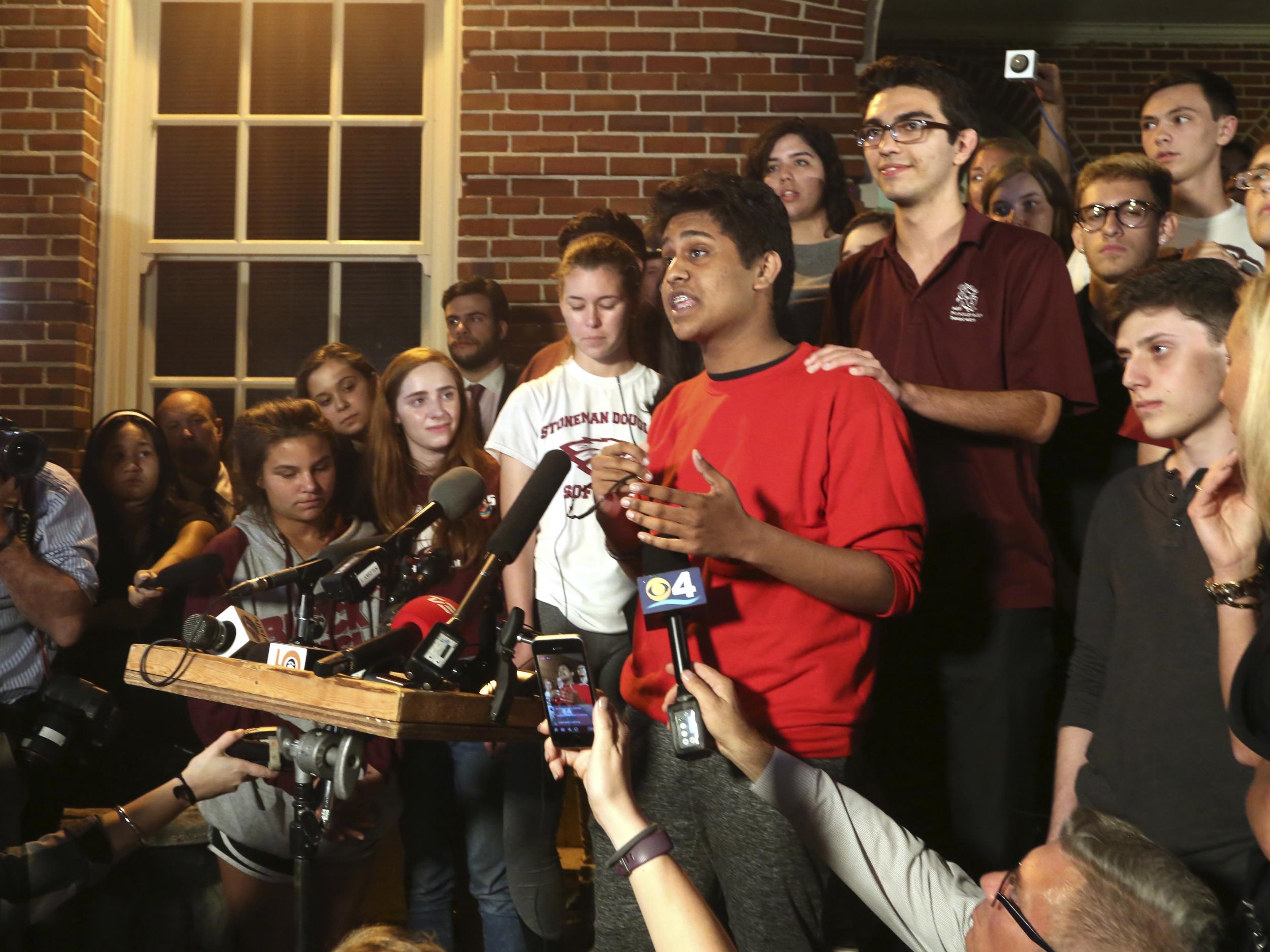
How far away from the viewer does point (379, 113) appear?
4.85m

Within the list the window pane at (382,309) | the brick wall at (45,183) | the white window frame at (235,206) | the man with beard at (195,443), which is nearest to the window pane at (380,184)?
the white window frame at (235,206)

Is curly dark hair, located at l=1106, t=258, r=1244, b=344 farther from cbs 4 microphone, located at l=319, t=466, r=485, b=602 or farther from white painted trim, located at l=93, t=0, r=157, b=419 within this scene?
white painted trim, located at l=93, t=0, r=157, b=419

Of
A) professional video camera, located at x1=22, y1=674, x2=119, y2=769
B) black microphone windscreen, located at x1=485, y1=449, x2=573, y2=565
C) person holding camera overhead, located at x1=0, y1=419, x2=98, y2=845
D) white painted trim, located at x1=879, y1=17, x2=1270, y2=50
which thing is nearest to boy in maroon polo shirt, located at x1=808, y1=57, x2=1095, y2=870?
black microphone windscreen, located at x1=485, y1=449, x2=573, y2=565

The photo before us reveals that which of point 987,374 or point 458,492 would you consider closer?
point 458,492

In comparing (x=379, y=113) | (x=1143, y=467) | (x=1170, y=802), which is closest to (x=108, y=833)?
(x=1170, y=802)

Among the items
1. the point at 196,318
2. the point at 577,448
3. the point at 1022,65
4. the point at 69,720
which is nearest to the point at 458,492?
the point at 577,448

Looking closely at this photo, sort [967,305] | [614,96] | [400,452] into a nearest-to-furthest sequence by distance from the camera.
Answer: [967,305]
[400,452]
[614,96]

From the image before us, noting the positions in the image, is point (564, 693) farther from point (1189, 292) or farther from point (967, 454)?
point (1189, 292)

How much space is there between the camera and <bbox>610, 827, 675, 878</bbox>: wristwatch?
140 centimetres

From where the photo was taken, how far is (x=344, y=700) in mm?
1587

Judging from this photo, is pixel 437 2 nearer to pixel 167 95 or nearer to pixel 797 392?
pixel 167 95

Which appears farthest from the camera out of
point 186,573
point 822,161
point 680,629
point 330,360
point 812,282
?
point 330,360

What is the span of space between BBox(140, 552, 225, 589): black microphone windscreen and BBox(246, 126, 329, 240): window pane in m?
2.80

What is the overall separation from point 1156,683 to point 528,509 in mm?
1067
